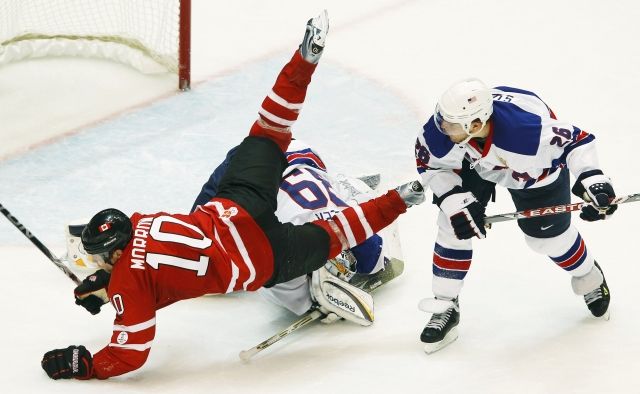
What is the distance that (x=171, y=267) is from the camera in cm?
348

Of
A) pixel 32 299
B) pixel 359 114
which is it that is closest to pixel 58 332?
pixel 32 299

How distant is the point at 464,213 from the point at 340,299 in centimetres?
58

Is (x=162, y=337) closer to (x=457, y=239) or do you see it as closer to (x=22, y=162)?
(x=457, y=239)

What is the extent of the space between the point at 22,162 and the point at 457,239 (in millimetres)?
2319

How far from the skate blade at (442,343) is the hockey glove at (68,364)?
107 centimetres

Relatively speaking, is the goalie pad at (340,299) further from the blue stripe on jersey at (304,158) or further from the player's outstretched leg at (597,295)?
the player's outstretched leg at (597,295)

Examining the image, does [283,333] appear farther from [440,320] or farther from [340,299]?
[440,320]

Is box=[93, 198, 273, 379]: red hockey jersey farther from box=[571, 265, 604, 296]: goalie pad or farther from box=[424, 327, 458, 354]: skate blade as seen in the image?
box=[571, 265, 604, 296]: goalie pad

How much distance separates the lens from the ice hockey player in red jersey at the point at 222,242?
3.46 metres

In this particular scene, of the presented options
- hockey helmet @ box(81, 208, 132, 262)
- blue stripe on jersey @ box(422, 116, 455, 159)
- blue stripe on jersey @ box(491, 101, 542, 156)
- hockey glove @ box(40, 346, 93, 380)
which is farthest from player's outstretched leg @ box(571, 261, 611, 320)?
hockey glove @ box(40, 346, 93, 380)

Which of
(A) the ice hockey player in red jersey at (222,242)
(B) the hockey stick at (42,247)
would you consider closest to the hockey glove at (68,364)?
(A) the ice hockey player in red jersey at (222,242)

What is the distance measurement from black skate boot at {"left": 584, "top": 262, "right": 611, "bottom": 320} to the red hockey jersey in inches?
42.6

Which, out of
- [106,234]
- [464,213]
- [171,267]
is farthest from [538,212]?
[106,234]

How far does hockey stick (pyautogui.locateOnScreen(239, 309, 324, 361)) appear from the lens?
3725mm
